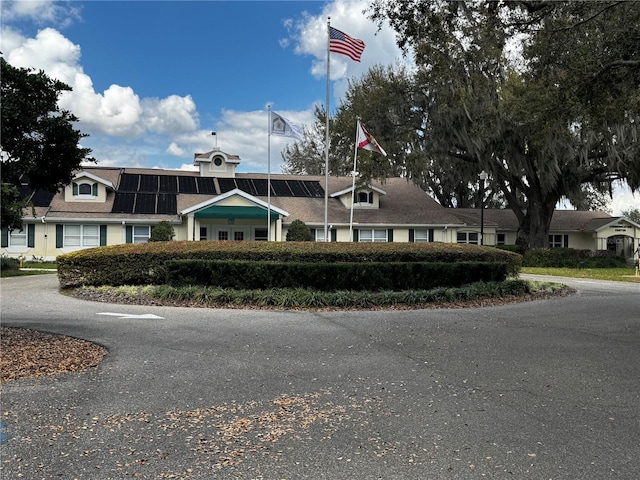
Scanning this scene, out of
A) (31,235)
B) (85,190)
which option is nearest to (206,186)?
(85,190)

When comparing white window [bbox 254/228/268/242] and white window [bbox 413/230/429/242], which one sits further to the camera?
white window [bbox 413/230/429/242]

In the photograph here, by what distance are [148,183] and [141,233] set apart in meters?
4.77

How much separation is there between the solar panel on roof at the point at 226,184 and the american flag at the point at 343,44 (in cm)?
1422

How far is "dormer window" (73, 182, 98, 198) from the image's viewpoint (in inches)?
1045

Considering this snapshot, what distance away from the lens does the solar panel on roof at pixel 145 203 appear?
87.3 ft

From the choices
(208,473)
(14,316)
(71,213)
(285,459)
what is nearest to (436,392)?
(285,459)

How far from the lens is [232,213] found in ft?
83.2

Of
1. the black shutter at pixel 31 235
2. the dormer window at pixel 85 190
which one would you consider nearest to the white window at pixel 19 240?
the black shutter at pixel 31 235

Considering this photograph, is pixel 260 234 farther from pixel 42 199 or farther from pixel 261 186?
pixel 42 199

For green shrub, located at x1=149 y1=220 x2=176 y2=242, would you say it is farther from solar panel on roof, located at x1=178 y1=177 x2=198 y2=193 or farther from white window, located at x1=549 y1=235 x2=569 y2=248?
white window, located at x1=549 y1=235 x2=569 y2=248

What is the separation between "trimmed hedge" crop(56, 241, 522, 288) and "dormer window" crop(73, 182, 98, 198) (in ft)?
46.1

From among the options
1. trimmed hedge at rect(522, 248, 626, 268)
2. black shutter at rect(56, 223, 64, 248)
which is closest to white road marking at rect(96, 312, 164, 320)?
black shutter at rect(56, 223, 64, 248)

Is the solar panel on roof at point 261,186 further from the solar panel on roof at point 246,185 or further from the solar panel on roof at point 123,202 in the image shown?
the solar panel on roof at point 123,202

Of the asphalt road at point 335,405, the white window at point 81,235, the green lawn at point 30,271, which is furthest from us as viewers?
the white window at point 81,235
